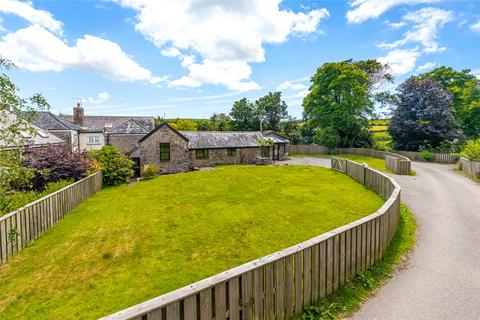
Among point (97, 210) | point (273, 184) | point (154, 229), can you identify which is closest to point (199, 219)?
point (154, 229)

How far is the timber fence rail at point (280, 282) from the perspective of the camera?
3.04m

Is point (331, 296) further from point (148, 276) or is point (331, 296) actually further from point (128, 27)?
point (128, 27)

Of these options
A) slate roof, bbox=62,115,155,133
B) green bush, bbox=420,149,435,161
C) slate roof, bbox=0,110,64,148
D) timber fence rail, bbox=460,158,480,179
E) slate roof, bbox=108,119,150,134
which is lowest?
timber fence rail, bbox=460,158,480,179

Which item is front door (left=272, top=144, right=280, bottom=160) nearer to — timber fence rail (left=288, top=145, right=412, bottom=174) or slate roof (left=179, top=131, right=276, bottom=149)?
slate roof (left=179, top=131, right=276, bottom=149)

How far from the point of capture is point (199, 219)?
1055cm

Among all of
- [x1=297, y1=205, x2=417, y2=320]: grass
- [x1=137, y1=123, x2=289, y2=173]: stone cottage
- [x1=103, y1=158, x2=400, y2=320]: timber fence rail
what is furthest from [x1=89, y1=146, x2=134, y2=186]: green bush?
[x1=297, y1=205, x2=417, y2=320]: grass

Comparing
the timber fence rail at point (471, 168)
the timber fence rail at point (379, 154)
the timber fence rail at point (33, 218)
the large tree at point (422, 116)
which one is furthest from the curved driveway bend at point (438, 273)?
the large tree at point (422, 116)

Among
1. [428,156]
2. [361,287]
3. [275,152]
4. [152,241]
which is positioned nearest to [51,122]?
[275,152]

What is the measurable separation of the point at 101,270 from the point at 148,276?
1519 millimetres

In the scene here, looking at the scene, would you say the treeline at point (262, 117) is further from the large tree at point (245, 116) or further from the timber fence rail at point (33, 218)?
the timber fence rail at point (33, 218)

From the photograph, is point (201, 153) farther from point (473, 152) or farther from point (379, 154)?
point (473, 152)

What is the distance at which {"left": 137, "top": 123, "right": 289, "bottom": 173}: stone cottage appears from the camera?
2489cm

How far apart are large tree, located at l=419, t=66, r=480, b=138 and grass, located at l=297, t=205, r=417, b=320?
114 feet

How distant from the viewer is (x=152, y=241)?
852 centimetres
